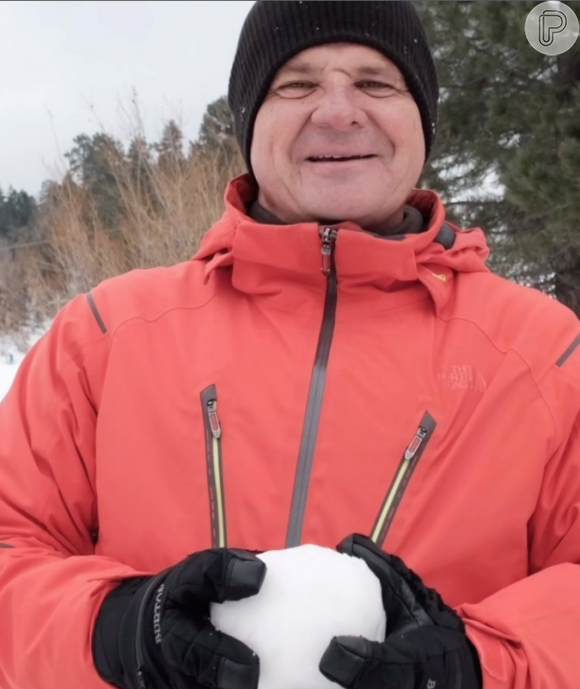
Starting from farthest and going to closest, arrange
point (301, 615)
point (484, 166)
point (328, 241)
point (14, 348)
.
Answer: point (14, 348) < point (484, 166) < point (328, 241) < point (301, 615)

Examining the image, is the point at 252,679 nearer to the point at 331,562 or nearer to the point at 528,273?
the point at 331,562

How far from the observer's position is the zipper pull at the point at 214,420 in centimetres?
100

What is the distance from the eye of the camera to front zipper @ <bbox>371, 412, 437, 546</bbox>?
3.13 feet

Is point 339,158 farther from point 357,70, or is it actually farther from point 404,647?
point 404,647

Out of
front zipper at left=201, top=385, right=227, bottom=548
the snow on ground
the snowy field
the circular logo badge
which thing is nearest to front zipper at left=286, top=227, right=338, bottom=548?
front zipper at left=201, top=385, right=227, bottom=548

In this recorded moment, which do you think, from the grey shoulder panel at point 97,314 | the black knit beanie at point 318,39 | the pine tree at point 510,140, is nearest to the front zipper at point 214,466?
the grey shoulder panel at point 97,314

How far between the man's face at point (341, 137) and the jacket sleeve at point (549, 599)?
0.44m

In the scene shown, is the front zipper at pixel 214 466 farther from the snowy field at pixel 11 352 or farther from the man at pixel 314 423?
the snowy field at pixel 11 352

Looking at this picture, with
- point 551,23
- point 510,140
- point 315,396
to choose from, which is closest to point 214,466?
point 315,396

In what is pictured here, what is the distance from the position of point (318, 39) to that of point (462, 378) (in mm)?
636

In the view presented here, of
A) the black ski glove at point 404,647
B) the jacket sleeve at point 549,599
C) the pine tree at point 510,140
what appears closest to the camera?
the black ski glove at point 404,647

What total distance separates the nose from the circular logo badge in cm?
281

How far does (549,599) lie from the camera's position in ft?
2.82

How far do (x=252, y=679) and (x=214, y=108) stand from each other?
36.7 ft
